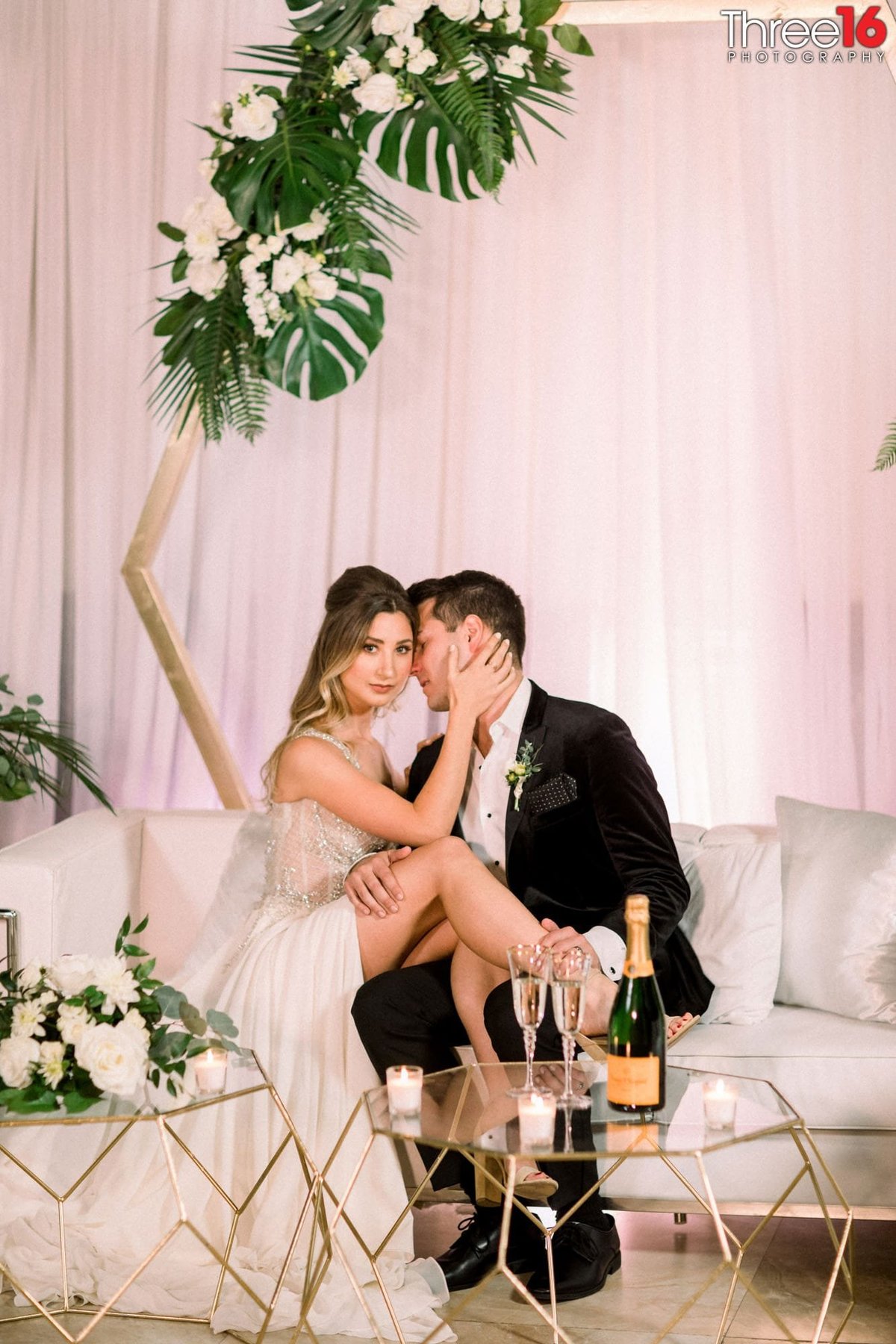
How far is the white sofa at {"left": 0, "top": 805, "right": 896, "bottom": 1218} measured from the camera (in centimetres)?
258

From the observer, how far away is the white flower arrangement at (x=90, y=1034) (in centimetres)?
207

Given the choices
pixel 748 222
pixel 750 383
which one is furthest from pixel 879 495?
pixel 748 222

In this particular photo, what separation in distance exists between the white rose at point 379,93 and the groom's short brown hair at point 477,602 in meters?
1.25

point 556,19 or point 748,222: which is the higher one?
point 556,19

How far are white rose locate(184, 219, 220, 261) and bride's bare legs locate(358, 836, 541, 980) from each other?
5.66 ft

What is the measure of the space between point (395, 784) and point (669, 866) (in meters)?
0.69

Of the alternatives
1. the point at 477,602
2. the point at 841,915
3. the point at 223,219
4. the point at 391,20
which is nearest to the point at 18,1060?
the point at 477,602

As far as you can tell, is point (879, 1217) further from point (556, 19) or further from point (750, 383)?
point (556, 19)

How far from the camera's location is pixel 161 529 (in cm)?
379

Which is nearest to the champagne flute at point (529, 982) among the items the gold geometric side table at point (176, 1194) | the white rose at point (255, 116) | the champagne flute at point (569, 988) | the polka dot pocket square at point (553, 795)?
the champagne flute at point (569, 988)

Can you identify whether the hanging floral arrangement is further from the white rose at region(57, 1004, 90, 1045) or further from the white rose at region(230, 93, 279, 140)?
the white rose at region(57, 1004, 90, 1045)

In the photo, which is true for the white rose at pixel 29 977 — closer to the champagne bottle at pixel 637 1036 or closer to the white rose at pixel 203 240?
the champagne bottle at pixel 637 1036

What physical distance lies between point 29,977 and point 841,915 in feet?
5.32

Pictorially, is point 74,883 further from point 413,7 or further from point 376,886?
point 413,7
